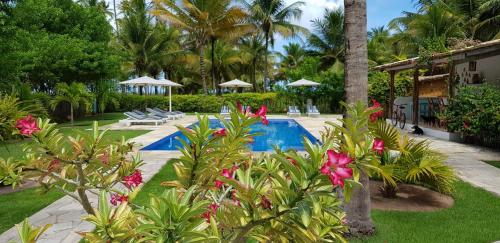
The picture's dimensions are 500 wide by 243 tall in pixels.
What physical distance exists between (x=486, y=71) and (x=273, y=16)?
22257mm

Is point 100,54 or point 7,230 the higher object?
point 100,54

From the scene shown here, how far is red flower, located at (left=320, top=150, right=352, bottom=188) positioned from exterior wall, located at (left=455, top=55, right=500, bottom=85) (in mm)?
14165

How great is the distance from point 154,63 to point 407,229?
33862 millimetres

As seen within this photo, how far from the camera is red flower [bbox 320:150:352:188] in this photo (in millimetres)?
1353

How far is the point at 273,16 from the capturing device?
33.8m

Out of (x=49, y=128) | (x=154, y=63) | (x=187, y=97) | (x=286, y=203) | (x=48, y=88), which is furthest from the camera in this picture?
(x=154, y=63)

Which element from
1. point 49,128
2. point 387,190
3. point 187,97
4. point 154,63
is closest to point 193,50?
point 154,63

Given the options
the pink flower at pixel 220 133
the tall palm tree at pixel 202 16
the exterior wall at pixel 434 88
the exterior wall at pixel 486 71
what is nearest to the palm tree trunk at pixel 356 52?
the pink flower at pixel 220 133

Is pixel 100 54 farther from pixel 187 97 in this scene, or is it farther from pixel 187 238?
pixel 187 238

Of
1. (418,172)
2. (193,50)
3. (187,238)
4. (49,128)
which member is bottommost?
(418,172)

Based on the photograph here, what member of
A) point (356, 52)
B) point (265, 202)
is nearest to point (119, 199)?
point (265, 202)

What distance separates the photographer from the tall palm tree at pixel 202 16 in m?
27.4

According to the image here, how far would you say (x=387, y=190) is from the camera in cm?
590

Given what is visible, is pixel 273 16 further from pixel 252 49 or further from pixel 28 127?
pixel 28 127
